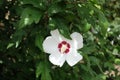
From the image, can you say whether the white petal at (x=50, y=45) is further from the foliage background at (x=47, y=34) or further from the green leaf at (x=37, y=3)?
the green leaf at (x=37, y=3)

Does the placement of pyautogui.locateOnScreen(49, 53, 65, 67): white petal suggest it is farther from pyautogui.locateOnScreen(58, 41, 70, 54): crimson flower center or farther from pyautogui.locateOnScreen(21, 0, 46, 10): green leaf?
pyautogui.locateOnScreen(21, 0, 46, 10): green leaf

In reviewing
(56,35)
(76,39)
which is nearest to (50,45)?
(56,35)

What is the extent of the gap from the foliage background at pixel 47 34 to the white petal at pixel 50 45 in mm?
32

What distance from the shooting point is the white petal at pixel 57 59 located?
261 centimetres

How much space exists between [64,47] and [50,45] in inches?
3.7

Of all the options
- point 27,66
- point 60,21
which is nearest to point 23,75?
point 27,66

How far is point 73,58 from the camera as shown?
267 centimetres

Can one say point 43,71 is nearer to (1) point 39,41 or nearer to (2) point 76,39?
(1) point 39,41

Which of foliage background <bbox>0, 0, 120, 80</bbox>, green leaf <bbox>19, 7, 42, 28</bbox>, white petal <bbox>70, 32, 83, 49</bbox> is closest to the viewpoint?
green leaf <bbox>19, 7, 42, 28</bbox>

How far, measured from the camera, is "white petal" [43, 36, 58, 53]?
258cm

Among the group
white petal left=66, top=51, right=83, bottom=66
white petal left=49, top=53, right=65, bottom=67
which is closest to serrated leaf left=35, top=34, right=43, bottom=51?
white petal left=49, top=53, right=65, bottom=67

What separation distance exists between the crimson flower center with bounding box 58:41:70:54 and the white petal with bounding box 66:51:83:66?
0.03 metres

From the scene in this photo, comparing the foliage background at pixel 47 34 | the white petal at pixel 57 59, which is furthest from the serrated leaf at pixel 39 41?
the white petal at pixel 57 59

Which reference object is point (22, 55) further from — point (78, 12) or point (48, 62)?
point (78, 12)
